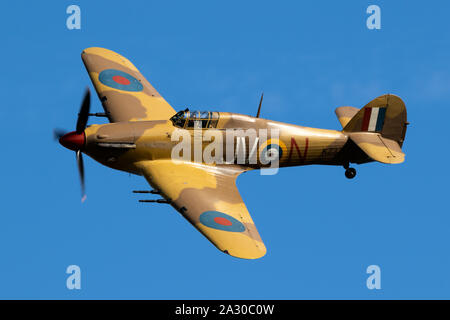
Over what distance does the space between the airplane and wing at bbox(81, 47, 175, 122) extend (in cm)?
3

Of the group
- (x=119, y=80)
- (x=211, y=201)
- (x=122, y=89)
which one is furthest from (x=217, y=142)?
(x=119, y=80)

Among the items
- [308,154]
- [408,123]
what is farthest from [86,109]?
[408,123]

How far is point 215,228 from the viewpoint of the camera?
709 inches

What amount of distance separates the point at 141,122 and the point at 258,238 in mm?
4842

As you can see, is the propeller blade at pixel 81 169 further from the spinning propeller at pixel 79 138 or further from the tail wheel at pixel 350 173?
the tail wheel at pixel 350 173

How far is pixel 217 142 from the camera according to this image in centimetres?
2078

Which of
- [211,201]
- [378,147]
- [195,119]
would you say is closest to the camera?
[211,201]

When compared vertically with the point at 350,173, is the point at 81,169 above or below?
above

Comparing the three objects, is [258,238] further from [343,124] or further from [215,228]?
[343,124]


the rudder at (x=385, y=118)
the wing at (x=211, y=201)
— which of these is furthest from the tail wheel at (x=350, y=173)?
the wing at (x=211, y=201)

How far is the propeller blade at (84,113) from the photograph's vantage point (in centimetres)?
1972

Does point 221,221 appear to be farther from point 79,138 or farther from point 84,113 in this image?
point 84,113

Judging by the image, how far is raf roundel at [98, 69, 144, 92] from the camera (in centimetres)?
2311

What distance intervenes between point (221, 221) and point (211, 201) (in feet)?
3.01
